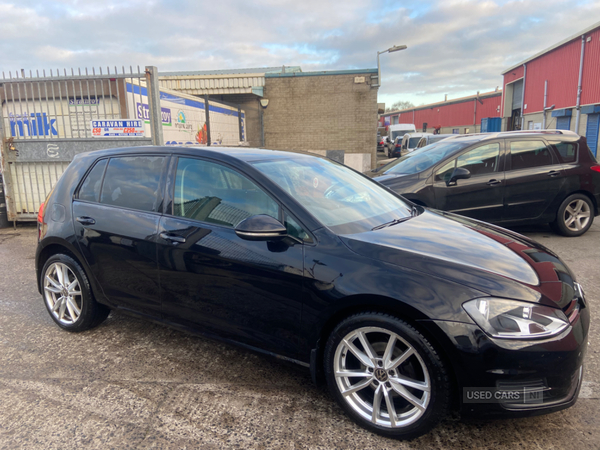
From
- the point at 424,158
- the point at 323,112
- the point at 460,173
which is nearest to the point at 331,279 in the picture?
the point at 460,173

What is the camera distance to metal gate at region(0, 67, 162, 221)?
7860mm

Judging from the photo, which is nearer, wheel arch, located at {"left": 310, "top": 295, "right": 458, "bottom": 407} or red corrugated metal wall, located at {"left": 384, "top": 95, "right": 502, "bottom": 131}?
wheel arch, located at {"left": 310, "top": 295, "right": 458, "bottom": 407}

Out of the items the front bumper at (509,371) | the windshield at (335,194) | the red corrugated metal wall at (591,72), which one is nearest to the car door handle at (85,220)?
the windshield at (335,194)

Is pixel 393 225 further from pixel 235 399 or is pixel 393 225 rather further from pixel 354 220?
pixel 235 399

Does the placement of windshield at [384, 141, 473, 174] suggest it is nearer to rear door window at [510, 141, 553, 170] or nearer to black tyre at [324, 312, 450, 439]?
rear door window at [510, 141, 553, 170]

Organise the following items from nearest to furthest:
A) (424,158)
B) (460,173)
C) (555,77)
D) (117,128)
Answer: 1. (460,173)
2. (424,158)
3. (117,128)
4. (555,77)

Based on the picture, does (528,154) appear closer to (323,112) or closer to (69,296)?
(69,296)

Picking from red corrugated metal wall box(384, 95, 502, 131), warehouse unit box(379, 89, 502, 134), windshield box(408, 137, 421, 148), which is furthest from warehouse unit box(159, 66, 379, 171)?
red corrugated metal wall box(384, 95, 502, 131)

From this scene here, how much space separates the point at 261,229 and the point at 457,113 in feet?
190

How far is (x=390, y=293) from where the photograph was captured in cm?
224

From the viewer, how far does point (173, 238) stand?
9.92 feet

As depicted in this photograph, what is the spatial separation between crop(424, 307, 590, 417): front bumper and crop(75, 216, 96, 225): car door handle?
2.73 metres

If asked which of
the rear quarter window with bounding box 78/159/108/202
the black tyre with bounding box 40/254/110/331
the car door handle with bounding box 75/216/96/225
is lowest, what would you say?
the black tyre with bounding box 40/254/110/331

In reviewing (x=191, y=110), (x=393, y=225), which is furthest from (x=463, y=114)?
(x=393, y=225)
